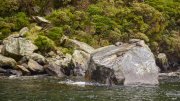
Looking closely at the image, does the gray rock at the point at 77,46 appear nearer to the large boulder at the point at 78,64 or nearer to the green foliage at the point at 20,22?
the large boulder at the point at 78,64

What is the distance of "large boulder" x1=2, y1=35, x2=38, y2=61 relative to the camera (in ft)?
66.4

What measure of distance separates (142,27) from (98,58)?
787 inches

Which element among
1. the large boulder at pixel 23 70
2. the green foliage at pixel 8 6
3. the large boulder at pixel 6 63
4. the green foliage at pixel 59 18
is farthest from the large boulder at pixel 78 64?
the green foliage at pixel 8 6

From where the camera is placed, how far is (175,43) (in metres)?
33.2

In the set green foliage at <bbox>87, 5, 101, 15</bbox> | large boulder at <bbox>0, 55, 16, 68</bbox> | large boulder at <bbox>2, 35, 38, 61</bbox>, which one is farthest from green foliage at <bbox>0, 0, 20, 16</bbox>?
green foliage at <bbox>87, 5, 101, 15</bbox>

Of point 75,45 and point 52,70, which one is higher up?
point 75,45

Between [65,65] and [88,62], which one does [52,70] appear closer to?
[65,65]

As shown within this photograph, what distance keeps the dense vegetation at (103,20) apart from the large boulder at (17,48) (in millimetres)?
4540

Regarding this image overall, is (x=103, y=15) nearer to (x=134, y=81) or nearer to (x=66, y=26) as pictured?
(x=66, y=26)

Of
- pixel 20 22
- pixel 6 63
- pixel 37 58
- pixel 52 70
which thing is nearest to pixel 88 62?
pixel 52 70

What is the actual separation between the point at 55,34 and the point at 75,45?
3455 mm

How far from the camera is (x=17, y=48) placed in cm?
2114

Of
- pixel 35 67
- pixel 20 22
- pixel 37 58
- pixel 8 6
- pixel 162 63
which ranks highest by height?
pixel 8 6

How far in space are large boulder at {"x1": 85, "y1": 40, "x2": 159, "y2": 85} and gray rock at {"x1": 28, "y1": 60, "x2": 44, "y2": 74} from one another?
7.05 metres
